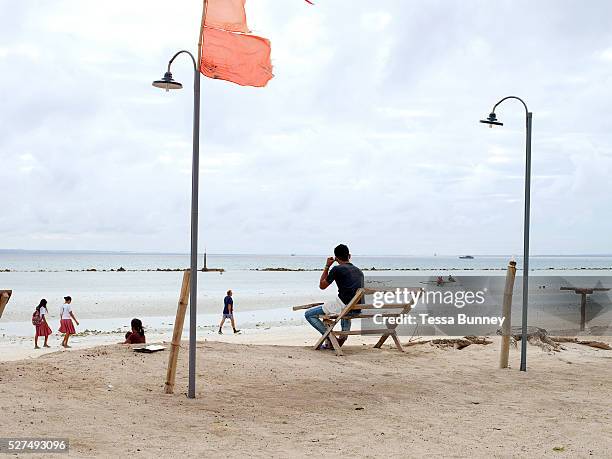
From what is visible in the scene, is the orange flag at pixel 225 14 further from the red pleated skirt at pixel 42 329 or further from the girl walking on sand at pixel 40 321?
the red pleated skirt at pixel 42 329

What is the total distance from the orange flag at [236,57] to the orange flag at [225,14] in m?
0.06

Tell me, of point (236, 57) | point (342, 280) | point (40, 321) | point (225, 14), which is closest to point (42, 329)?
point (40, 321)

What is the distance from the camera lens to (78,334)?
66.8 ft

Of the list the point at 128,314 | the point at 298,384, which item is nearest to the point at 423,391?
the point at 298,384

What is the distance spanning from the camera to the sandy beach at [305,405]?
5980 millimetres

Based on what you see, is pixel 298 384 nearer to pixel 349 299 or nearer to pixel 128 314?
pixel 349 299

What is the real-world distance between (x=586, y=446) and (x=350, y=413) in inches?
89.3

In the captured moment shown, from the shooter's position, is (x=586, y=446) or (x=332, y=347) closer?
(x=586, y=446)

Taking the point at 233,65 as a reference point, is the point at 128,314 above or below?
below

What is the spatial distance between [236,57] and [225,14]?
1.51 ft

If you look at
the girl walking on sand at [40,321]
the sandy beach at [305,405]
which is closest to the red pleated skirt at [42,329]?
the girl walking on sand at [40,321]

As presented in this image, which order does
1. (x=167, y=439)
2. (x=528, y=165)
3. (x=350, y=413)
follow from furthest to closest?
(x=528, y=165)
(x=350, y=413)
(x=167, y=439)

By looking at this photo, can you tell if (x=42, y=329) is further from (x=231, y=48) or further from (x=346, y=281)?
(x=231, y=48)

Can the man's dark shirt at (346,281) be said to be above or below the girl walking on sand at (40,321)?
above
